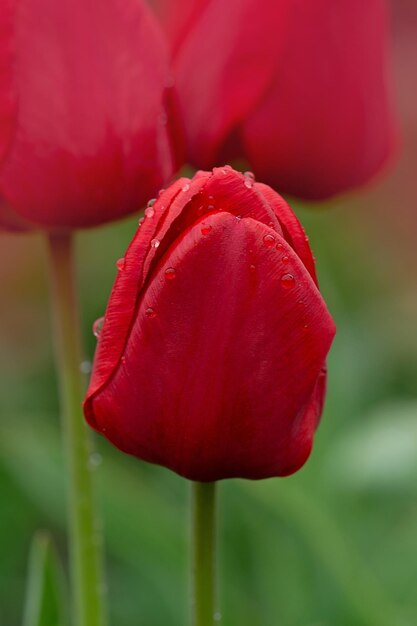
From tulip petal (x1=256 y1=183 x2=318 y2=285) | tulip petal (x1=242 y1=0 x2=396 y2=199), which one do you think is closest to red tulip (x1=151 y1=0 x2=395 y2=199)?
tulip petal (x1=242 y1=0 x2=396 y2=199)

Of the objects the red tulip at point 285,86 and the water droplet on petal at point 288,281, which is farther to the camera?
the red tulip at point 285,86

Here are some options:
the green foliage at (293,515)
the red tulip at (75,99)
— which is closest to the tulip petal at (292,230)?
the red tulip at (75,99)

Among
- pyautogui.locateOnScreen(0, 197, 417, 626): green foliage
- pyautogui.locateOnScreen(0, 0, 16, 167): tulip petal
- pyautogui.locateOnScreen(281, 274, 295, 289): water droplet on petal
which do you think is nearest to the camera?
pyautogui.locateOnScreen(281, 274, 295, 289): water droplet on petal

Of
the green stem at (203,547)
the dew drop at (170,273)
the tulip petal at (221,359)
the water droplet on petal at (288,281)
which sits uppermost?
the dew drop at (170,273)

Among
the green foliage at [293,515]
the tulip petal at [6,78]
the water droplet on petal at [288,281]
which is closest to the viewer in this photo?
the water droplet on petal at [288,281]

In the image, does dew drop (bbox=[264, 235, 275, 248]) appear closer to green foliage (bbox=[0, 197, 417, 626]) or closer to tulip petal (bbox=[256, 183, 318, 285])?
tulip petal (bbox=[256, 183, 318, 285])

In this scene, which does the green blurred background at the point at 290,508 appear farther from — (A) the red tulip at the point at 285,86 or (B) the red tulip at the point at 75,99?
(B) the red tulip at the point at 75,99

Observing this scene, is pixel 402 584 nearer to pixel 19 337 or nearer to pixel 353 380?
pixel 353 380
